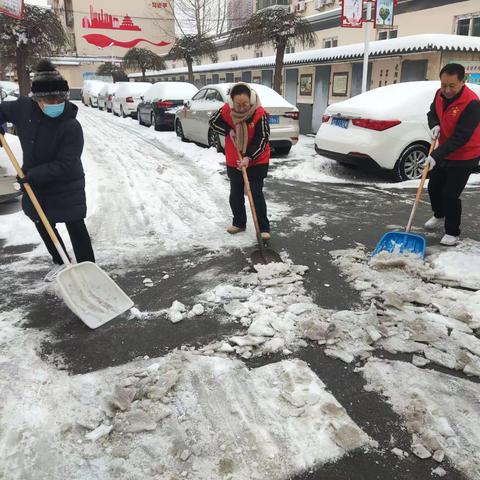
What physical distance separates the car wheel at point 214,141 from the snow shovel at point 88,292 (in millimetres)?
6934

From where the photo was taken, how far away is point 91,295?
3.38 m

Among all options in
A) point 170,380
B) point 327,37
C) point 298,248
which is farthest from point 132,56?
point 170,380

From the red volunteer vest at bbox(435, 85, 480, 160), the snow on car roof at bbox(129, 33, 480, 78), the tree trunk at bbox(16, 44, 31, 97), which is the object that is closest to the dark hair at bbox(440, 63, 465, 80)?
the red volunteer vest at bbox(435, 85, 480, 160)

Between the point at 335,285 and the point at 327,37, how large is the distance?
59.5ft

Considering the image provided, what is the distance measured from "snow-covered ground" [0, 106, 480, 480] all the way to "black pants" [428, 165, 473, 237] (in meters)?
0.32

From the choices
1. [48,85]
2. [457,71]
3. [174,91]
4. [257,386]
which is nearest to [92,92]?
[174,91]

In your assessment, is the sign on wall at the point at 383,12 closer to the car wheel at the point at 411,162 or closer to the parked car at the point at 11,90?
the car wheel at the point at 411,162

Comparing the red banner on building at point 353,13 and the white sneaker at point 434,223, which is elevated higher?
the red banner on building at point 353,13

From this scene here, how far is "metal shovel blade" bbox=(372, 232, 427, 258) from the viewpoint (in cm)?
422

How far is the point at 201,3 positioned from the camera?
30.6 metres

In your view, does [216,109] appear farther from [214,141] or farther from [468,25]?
[468,25]

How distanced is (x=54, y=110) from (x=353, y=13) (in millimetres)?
9871

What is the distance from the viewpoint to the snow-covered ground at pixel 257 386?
6.85 feet

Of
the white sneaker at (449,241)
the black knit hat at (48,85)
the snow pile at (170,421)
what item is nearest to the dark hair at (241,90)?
the black knit hat at (48,85)
